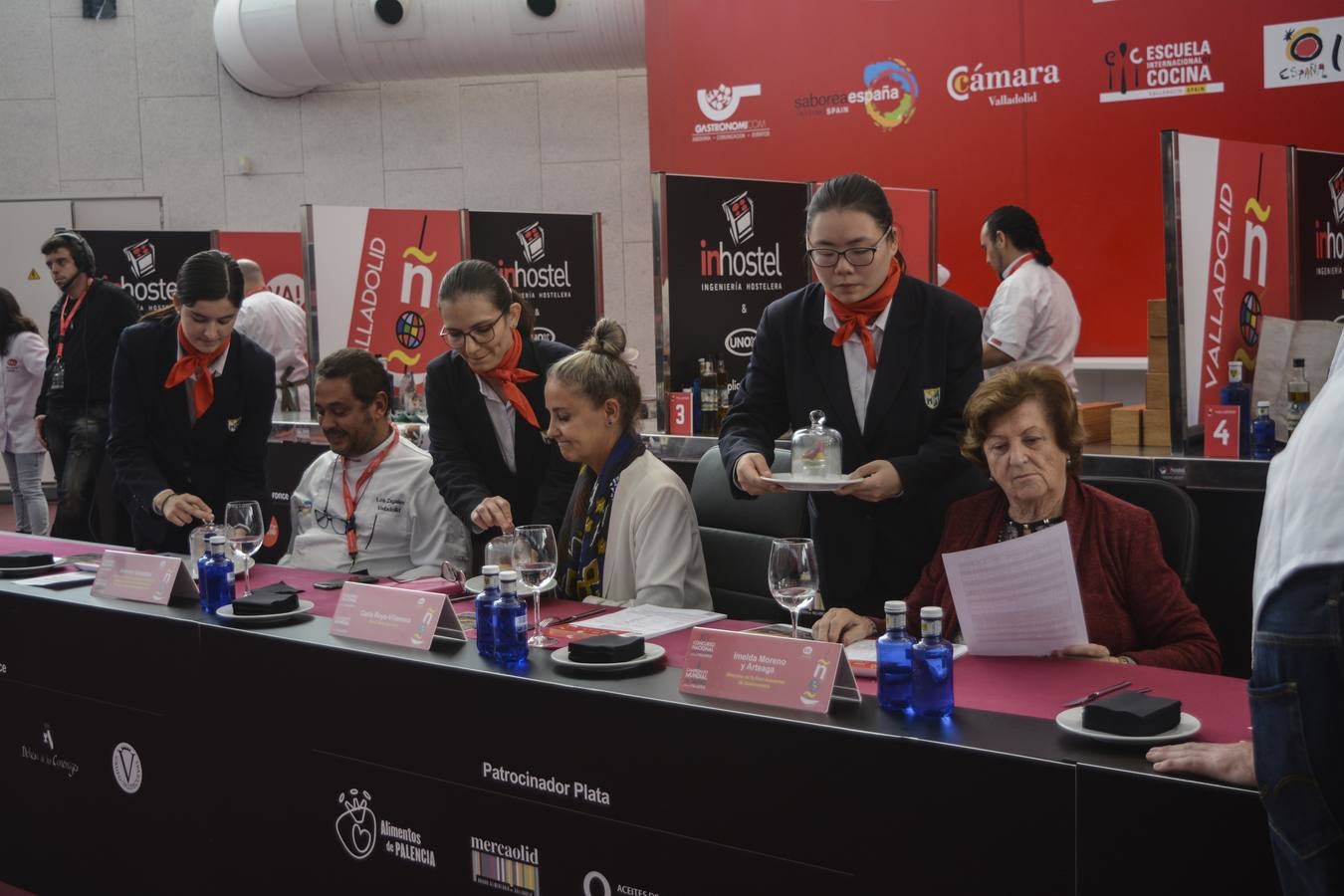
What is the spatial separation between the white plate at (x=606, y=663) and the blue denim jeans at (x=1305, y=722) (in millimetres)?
948

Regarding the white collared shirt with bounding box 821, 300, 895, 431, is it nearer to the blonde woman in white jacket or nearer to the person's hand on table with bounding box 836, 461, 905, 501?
the person's hand on table with bounding box 836, 461, 905, 501

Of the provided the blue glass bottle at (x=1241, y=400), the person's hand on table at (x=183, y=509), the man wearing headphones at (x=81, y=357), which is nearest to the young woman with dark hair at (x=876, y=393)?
the person's hand on table at (x=183, y=509)

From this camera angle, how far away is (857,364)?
2520mm

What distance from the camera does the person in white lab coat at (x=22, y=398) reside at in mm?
6249

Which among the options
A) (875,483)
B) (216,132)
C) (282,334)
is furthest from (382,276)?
(216,132)

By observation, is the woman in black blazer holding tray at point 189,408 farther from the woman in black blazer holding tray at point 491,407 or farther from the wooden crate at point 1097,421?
the wooden crate at point 1097,421

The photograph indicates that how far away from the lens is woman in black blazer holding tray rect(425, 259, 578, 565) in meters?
2.82

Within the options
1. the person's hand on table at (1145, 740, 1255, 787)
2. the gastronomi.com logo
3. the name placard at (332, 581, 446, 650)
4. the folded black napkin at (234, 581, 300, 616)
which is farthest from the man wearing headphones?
the person's hand on table at (1145, 740, 1255, 787)

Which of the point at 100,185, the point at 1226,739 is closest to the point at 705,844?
the point at 1226,739

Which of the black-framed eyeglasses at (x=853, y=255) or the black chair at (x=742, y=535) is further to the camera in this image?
the black chair at (x=742, y=535)

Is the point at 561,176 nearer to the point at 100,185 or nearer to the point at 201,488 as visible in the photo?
the point at 100,185

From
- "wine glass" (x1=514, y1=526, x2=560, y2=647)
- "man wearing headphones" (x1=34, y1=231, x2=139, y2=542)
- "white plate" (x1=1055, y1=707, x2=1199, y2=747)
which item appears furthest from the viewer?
"man wearing headphones" (x1=34, y1=231, x2=139, y2=542)

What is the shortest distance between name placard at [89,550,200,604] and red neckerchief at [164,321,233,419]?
0.76 metres

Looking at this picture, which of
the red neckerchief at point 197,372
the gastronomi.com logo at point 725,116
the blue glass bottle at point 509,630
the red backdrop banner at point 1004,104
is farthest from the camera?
the gastronomi.com logo at point 725,116
